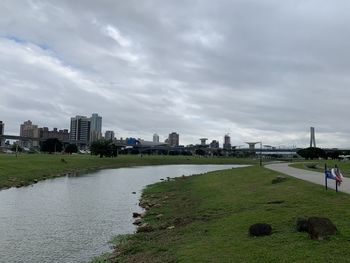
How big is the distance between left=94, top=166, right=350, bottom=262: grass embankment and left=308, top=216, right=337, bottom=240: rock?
0.21m

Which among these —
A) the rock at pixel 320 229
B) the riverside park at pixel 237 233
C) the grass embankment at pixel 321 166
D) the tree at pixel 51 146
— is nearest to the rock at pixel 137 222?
the riverside park at pixel 237 233

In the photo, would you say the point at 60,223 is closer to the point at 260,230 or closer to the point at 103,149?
the point at 260,230

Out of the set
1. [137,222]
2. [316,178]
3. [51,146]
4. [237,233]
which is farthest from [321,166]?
[51,146]

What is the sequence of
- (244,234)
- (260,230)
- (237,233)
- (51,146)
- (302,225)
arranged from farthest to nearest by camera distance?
→ 1. (51,146)
2. (237,233)
3. (244,234)
4. (260,230)
5. (302,225)

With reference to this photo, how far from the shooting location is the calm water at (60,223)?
17969mm

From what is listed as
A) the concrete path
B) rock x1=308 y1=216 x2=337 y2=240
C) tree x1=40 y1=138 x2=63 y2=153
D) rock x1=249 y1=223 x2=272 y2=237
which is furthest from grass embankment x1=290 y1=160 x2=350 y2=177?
tree x1=40 y1=138 x2=63 y2=153

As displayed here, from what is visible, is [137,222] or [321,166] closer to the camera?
[137,222]

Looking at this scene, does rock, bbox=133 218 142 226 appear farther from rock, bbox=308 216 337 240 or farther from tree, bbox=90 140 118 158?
tree, bbox=90 140 118 158

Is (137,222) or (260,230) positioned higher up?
(260,230)

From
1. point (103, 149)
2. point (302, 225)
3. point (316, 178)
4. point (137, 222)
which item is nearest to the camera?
point (302, 225)

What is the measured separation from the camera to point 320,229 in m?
13.3

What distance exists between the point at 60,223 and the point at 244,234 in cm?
1287

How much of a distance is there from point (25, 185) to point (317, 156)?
139 m

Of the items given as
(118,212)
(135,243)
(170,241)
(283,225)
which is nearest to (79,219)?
(118,212)
